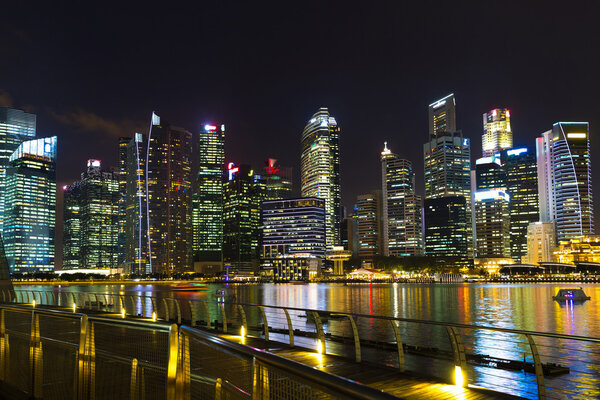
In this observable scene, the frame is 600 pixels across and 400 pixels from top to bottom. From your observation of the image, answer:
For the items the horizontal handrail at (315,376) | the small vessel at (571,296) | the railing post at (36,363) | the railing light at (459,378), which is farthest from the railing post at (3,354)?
the small vessel at (571,296)

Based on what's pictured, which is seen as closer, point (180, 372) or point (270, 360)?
point (270, 360)

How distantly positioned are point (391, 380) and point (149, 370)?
18.6 ft

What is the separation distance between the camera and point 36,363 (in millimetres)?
9297

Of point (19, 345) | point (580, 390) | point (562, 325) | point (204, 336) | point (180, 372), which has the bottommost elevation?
point (562, 325)

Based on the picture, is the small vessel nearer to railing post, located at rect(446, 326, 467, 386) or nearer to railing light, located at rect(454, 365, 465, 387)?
railing post, located at rect(446, 326, 467, 386)

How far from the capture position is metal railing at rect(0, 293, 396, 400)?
13.0 feet

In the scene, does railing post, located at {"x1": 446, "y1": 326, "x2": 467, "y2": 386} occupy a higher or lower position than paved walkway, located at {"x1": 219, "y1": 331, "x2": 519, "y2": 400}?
higher

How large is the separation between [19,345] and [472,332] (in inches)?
1523

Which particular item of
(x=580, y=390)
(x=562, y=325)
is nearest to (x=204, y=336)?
(x=580, y=390)

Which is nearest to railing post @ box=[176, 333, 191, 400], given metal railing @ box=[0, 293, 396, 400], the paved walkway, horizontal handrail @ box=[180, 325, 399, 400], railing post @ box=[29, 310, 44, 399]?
metal railing @ box=[0, 293, 396, 400]

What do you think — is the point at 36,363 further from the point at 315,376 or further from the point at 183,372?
the point at 315,376

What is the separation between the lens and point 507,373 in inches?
753

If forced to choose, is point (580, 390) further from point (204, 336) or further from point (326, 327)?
point (326, 327)

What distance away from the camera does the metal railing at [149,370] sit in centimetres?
395
